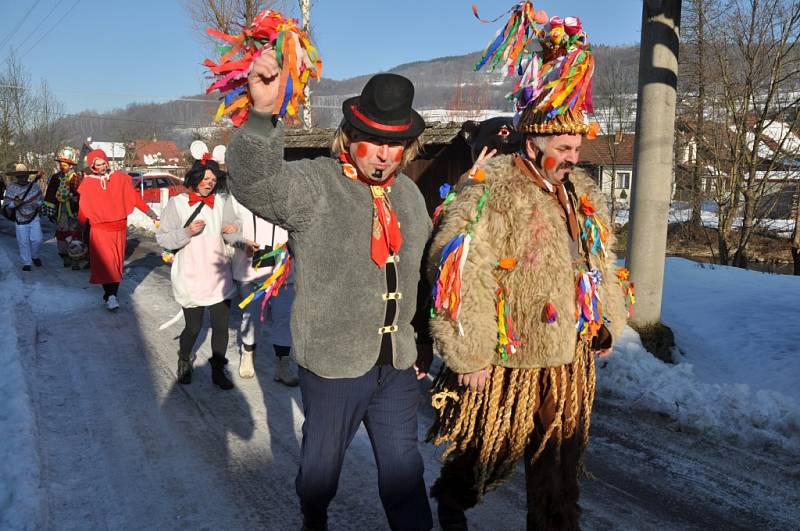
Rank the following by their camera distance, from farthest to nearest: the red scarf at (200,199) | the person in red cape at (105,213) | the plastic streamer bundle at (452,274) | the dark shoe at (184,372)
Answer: the person in red cape at (105,213) < the dark shoe at (184,372) < the red scarf at (200,199) < the plastic streamer bundle at (452,274)

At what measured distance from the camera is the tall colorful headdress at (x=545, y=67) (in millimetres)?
2561

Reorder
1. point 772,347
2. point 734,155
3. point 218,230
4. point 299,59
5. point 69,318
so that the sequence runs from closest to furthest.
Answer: point 299,59
point 218,230
point 772,347
point 69,318
point 734,155

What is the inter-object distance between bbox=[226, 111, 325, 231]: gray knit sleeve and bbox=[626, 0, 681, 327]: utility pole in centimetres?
471

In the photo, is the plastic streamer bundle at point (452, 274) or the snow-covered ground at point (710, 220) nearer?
the plastic streamer bundle at point (452, 274)

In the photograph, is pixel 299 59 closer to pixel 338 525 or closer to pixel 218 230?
pixel 338 525

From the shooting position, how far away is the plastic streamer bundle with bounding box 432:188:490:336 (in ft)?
8.04

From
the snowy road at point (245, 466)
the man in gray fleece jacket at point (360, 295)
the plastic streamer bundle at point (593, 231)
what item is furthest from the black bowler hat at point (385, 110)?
the snowy road at point (245, 466)

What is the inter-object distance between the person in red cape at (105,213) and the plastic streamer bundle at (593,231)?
5808mm

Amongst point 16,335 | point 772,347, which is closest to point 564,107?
point 772,347

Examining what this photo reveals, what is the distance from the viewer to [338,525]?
10.1 ft

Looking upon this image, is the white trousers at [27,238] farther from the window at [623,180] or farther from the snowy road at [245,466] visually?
the window at [623,180]

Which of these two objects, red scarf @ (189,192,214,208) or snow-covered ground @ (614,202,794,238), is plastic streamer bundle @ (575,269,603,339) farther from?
snow-covered ground @ (614,202,794,238)

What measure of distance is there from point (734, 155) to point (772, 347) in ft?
27.1

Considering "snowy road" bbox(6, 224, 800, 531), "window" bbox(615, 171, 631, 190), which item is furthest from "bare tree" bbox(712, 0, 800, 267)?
"window" bbox(615, 171, 631, 190)
